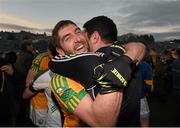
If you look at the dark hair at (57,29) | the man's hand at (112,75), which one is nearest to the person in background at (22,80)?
the dark hair at (57,29)

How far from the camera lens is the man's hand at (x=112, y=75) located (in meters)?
2.08

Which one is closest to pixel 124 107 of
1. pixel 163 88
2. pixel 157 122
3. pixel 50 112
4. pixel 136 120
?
pixel 136 120

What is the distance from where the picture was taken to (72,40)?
2822 mm

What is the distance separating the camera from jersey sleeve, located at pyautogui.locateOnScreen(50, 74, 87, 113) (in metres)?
2.28

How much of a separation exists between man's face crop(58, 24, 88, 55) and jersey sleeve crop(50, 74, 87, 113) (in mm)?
352

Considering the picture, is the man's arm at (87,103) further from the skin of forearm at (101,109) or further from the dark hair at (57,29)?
the dark hair at (57,29)

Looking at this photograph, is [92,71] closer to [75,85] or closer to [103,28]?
[75,85]

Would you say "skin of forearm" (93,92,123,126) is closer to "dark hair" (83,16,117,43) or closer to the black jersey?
the black jersey

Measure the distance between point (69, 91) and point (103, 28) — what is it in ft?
2.33

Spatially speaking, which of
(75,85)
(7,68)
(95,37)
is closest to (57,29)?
(95,37)

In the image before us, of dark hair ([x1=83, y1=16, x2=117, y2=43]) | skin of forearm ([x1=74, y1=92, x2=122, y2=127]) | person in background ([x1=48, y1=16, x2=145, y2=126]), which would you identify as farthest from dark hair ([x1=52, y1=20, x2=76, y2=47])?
skin of forearm ([x1=74, y1=92, x2=122, y2=127])

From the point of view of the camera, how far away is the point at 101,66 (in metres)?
2.16

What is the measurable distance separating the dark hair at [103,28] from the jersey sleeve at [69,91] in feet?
1.85

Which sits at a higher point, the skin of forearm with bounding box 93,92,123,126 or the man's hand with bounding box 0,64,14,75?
the skin of forearm with bounding box 93,92,123,126
